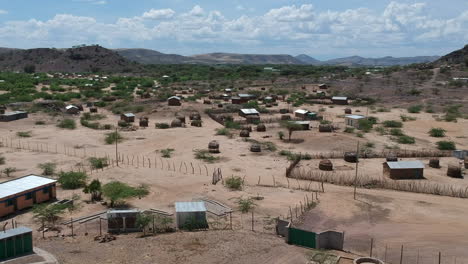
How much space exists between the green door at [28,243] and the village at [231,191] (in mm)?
44

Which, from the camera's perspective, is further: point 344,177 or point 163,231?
point 344,177

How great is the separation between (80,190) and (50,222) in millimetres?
6136

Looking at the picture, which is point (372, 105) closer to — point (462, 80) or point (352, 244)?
point (462, 80)

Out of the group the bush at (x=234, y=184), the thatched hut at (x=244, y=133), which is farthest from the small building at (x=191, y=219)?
the thatched hut at (x=244, y=133)

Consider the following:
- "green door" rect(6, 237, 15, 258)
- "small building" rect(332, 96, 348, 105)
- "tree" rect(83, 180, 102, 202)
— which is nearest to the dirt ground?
"tree" rect(83, 180, 102, 202)

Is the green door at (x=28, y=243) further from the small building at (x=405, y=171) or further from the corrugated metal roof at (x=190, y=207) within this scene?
the small building at (x=405, y=171)

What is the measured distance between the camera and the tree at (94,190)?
28641 mm

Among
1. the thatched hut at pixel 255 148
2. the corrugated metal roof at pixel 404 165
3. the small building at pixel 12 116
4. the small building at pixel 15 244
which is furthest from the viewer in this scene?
the small building at pixel 12 116

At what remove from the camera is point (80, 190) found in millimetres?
30672

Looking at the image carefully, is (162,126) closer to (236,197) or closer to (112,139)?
(112,139)

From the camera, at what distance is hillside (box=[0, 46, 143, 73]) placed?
171 meters

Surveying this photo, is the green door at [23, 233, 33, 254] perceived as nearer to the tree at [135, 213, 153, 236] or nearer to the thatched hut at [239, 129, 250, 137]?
the tree at [135, 213, 153, 236]

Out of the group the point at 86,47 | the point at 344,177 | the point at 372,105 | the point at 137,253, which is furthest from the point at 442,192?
the point at 86,47

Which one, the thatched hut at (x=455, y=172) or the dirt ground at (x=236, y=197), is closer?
the dirt ground at (x=236, y=197)
